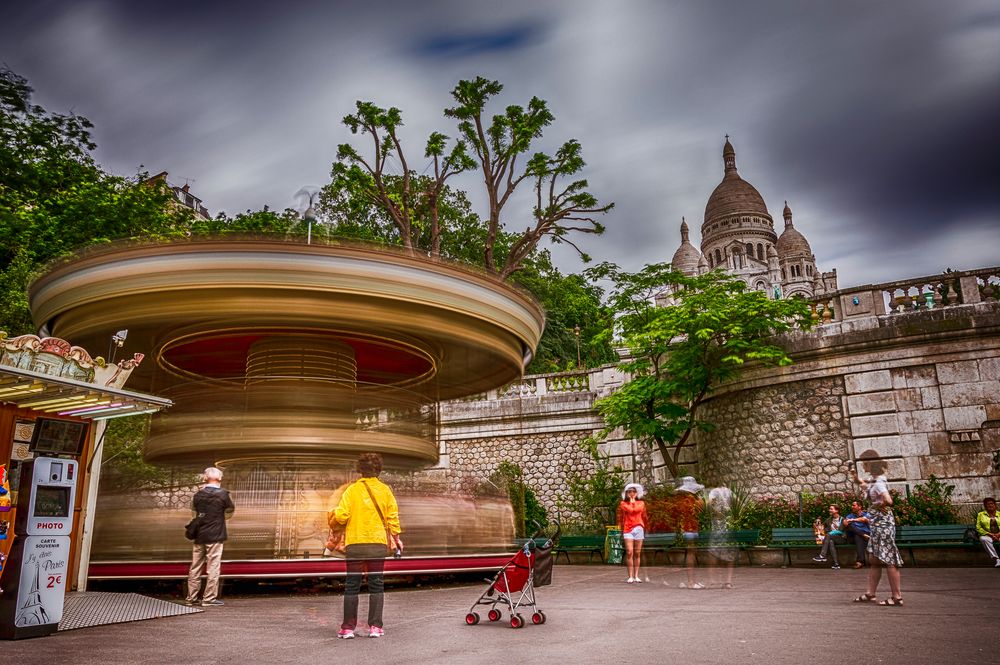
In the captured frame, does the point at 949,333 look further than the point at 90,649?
Yes

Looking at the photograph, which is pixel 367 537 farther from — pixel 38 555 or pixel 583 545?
pixel 583 545

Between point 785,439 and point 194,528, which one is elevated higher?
point 785,439

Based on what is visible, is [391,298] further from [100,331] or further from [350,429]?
[100,331]

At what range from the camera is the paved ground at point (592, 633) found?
512cm

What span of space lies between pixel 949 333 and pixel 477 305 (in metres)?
11.0

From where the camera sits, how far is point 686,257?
111 meters

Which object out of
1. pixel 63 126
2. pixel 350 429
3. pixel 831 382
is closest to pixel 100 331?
pixel 350 429

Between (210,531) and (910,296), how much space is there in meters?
14.8

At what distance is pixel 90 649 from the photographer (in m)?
5.64

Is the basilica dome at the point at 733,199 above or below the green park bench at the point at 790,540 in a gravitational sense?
above

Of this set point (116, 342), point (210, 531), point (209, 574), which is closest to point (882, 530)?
point (210, 531)

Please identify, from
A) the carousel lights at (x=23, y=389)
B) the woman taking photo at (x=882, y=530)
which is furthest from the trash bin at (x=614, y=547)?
the carousel lights at (x=23, y=389)

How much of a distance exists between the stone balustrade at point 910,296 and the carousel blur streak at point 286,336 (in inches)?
338

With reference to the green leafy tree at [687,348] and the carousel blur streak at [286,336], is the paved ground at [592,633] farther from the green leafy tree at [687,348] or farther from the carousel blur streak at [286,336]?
the green leafy tree at [687,348]
